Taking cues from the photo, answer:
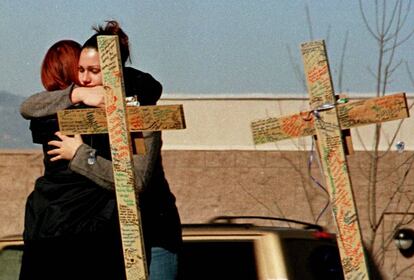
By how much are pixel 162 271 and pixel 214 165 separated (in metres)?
9.67

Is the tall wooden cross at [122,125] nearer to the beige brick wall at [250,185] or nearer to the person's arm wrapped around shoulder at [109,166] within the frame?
the person's arm wrapped around shoulder at [109,166]

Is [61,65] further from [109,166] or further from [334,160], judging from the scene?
[334,160]

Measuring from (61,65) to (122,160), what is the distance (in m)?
0.48

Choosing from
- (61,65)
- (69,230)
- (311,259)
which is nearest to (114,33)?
(61,65)

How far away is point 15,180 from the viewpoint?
14.2 m

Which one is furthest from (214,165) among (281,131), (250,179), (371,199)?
(281,131)

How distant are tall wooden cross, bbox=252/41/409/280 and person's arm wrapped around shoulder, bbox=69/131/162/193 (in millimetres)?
660

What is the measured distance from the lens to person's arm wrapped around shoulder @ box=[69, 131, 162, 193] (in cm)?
457

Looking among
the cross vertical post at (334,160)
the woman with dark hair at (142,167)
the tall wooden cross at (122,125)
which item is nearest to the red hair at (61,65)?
the woman with dark hair at (142,167)

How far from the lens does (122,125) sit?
15.3 feet

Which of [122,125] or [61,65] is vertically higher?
[61,65]

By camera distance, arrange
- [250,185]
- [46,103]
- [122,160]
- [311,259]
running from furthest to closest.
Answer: [250,185] → [311,259] → [46,103] → [122,160]

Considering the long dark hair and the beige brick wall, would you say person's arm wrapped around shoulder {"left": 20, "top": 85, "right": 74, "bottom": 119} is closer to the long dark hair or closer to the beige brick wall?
the long dark hair

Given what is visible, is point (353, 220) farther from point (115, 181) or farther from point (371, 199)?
point (371, 199)
